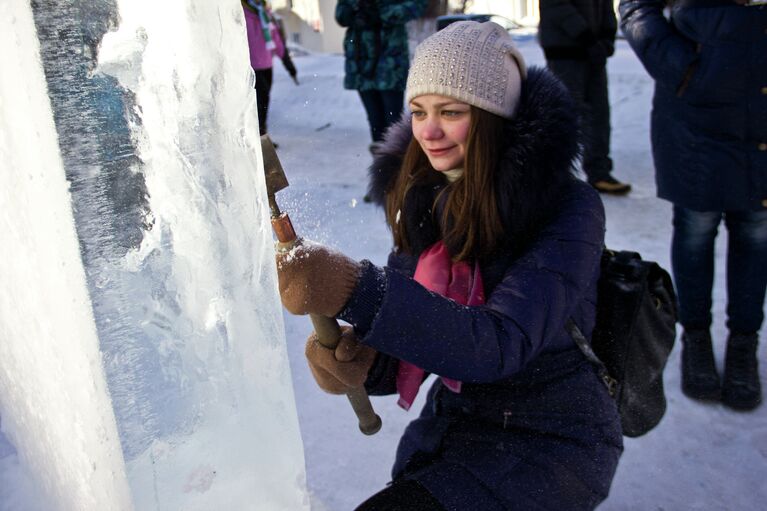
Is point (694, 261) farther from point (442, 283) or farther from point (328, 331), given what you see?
point (328, 331)

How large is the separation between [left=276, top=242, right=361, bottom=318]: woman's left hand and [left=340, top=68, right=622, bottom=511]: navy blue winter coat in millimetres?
181

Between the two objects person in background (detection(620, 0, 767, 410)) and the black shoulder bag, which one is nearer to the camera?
the black shoulder bag

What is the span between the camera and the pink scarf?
1459 mm

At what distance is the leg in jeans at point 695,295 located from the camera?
2418mm

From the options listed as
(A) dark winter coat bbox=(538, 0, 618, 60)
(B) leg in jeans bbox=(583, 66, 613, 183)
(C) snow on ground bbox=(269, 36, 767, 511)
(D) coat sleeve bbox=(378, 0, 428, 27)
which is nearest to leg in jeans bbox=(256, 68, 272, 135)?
(C) snow on ground bbox=(269, 36, 767, 511)

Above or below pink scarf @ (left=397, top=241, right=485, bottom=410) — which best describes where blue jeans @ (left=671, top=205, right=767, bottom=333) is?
below

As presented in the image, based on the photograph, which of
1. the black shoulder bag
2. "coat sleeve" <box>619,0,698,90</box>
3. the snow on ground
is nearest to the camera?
the black shoulder bag

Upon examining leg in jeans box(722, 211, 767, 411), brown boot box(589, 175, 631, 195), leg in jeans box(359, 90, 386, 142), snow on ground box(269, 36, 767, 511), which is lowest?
snow on ground box(269, 36, 767, 511)

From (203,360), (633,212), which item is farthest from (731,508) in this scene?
(633,212)

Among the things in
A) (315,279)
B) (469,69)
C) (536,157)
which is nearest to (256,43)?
(469,69)

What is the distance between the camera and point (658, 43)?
7.68ft

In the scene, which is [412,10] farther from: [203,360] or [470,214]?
[203,360]

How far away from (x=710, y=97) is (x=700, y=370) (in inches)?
36.1

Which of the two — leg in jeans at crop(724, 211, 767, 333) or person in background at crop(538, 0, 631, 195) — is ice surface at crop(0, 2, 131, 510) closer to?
leg in jeans at crop(724, 211, 767, 333)
